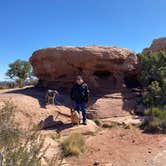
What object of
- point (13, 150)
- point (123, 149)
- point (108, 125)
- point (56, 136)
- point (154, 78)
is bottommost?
point (123, 149)

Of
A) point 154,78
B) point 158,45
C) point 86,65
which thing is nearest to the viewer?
point 86,65

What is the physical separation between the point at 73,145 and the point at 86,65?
6462mm

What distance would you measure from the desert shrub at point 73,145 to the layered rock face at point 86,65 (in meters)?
5.82

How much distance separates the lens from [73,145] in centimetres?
838

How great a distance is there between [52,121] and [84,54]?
14.2ft

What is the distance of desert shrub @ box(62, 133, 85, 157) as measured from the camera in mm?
8133

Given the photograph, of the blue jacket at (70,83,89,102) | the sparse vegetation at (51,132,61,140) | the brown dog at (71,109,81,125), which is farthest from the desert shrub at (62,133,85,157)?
the blue jacket at (70,83,89,102)

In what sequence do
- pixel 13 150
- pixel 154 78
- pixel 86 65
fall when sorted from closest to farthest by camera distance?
pixel 13 150, pixel 86 65, pixel 154 78

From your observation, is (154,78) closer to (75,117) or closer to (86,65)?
(86,65)

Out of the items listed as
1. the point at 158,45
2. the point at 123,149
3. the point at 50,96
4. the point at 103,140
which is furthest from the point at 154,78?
the point at 158,45

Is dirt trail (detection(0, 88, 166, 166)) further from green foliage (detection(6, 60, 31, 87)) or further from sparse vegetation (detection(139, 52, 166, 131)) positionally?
green foliage (detection(6, 60, 31, 87))

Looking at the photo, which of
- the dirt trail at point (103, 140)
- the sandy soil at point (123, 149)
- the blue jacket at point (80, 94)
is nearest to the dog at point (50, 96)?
the dirt trail at point (103, 140)

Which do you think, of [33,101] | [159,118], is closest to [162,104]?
[159,118]

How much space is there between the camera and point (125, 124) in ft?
37.5
